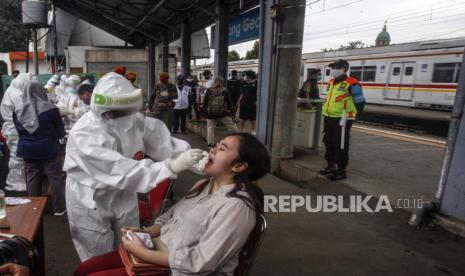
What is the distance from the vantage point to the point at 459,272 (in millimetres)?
2771

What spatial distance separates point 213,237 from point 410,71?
13.1m

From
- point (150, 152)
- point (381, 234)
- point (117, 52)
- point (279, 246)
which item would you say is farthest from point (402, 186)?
point (117, 52)

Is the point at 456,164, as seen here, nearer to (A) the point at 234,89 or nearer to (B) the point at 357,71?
(A) the point at 234,89

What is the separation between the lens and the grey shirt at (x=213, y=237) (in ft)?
4.49

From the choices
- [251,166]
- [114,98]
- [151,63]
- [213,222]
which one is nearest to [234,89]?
[114,98]

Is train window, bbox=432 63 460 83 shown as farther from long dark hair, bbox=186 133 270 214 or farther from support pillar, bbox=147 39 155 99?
support pillar, bbox=147 39 155 99

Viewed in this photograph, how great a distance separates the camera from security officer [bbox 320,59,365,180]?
14.7 feet

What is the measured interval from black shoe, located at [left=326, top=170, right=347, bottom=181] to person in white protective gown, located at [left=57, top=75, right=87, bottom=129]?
12.5ft

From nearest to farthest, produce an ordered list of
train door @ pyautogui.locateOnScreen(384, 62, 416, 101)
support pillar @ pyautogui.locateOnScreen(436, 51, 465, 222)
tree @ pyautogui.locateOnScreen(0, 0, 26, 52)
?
support pillar @ pyautogui.locateOnScreen(436, 51, 465, 222) < train door @ pyautogui.locateOnScreen(384, 62, 416, 101) < tree @ pyautogui.locateOnScreen(0, 0, 26, 52)

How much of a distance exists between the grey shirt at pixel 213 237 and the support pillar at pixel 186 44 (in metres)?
9.64

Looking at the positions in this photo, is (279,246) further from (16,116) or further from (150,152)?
(16,116)

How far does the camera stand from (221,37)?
8219mm

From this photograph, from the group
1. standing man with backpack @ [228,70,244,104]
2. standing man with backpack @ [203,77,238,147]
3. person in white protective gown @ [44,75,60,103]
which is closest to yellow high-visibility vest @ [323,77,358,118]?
standing man with backpack @ [203,77,238,147]

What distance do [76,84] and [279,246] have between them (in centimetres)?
491
